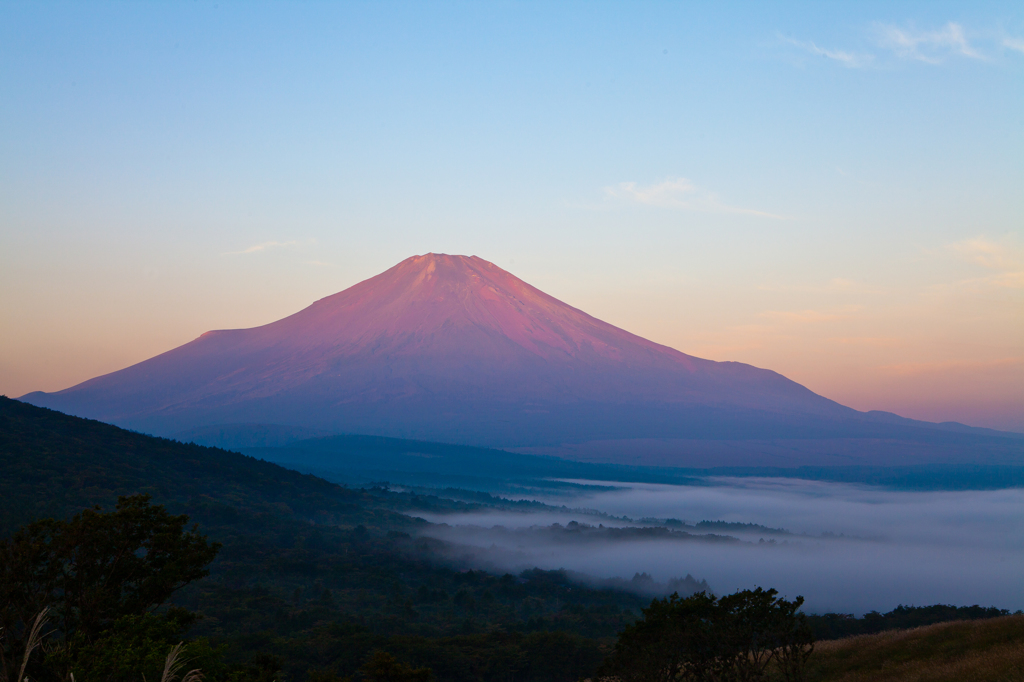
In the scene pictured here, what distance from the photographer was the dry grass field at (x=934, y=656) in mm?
16828

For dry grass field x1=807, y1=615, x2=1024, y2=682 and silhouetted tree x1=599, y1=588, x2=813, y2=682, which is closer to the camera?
dry grass field x1=807, y1=615, x2=1024, y2=682

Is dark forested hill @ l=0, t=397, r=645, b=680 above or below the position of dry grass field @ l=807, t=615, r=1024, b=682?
below

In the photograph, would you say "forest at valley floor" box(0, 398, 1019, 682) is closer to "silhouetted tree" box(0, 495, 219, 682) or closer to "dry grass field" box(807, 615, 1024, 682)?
"silhouetted tree" box(0, 495, 219, 682)

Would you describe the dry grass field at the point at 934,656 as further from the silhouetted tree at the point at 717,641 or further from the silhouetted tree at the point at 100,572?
the silhouetted tree at the point at 100,572

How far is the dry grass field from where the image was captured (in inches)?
663

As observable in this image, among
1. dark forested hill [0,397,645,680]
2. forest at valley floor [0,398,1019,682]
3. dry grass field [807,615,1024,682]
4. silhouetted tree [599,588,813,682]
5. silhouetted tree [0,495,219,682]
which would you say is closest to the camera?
silhouetted tree [0,495,219,682]

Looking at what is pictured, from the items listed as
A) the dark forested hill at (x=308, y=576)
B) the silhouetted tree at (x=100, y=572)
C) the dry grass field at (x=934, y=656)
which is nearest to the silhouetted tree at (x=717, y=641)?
the dry grass field at (x=934, y=656)

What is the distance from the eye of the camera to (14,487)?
3622 inches

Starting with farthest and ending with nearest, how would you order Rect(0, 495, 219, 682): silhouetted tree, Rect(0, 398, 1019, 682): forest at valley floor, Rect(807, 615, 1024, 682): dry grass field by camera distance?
Rect(0, 398, 1019, 682): forest at valley floor
Rect(807, 615, 1024, 682): dry grass field
Rect(0, 495, 219, 682): silhouetted tree

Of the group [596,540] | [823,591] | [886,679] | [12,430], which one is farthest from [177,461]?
[886,679]

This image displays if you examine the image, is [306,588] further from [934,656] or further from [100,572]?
[934,656]

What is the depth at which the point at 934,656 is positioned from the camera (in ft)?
66.2

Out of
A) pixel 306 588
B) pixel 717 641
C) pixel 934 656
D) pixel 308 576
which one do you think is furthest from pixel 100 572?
pixel 308 576

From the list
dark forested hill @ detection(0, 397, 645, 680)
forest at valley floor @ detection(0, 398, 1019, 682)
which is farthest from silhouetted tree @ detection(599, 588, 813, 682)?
dark forested hill @ detection(0, 397, 645, 680)
